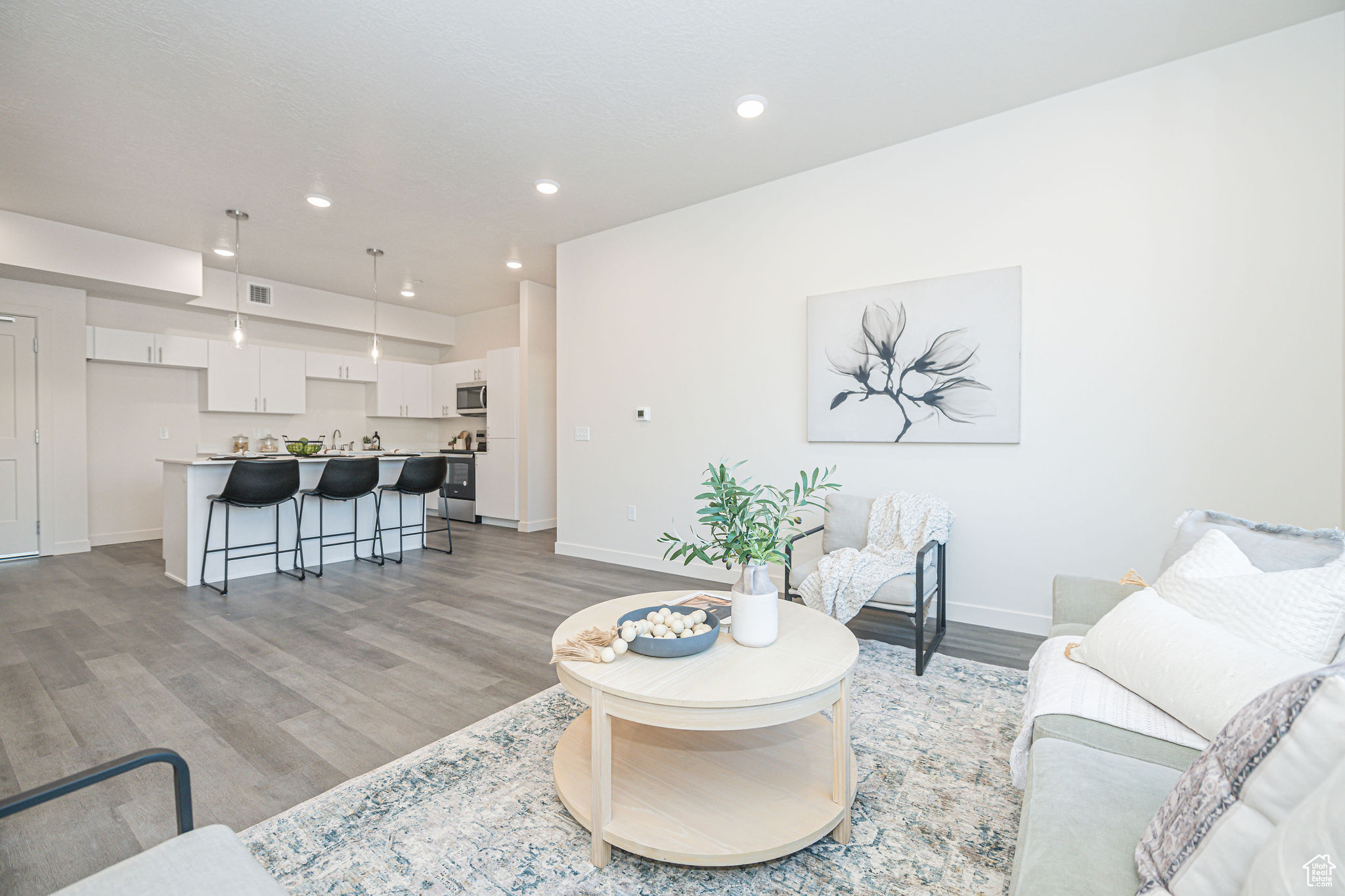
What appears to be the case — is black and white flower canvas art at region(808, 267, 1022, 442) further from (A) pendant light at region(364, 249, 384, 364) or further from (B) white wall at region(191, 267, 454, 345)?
(B) white wall at region(191, 267, 454, 345)

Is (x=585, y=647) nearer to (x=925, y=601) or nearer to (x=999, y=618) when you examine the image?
(x=925, y=601)

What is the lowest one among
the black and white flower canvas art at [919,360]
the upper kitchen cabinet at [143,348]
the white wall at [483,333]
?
the black and white flower canvas art at [919,360]

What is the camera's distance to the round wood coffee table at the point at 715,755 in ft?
4.66

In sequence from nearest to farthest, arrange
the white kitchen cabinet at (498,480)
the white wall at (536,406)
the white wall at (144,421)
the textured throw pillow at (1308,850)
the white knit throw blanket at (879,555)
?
1. the textured throw pillow at (1308,850)
2. the white knit throw blanket at (879,555)
3. the white wall at (144,421)
4. the white wall at (536,406)
5. the white kitchen cabinet at (498,480)

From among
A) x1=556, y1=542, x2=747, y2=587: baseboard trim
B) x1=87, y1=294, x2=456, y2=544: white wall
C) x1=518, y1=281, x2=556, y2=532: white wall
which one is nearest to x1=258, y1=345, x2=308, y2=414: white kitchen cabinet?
x1=87, y1=294, x2=456, y2=544: white wall

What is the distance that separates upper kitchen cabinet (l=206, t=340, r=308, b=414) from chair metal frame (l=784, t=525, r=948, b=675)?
6.27 m

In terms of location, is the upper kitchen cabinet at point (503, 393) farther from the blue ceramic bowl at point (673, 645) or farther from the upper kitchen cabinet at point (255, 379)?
the blue ceramic bowl at point (673, 645)

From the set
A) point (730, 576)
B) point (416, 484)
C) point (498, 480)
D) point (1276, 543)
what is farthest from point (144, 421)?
point (1276, 543)

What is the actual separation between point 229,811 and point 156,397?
6222 millimetres

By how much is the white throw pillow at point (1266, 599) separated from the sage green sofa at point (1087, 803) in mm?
361

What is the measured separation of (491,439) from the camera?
22.6ft

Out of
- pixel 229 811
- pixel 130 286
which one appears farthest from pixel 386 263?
pixel 229 811

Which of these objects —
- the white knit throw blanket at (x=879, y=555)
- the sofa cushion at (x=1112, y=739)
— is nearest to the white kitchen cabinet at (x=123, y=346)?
the white knit throw blanket at (x=879, y=555)

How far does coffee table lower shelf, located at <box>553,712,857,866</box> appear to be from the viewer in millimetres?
1439
